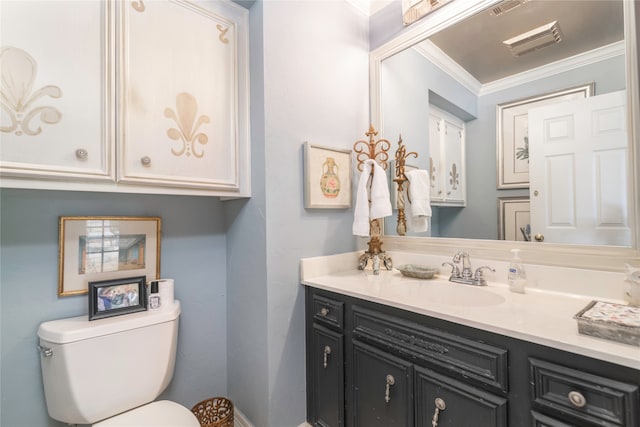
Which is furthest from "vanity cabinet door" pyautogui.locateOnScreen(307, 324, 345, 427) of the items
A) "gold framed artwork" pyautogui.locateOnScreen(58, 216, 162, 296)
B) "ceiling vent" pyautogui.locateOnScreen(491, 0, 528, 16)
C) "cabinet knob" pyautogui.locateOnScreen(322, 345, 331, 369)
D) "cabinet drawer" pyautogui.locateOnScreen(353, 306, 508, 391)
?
"ceiling vent" pyautogui.locateOnScreen(491, 0, 528, 16)

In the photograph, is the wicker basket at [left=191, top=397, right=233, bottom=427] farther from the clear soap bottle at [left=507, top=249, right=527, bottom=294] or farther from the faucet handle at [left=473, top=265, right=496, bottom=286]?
the clear soap bottle at [left=507, top=249, right=527, bottom=294]

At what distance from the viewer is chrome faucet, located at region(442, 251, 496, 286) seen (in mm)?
1272

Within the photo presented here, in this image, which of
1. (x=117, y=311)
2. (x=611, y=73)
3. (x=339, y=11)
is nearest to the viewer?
(x=611, y=73)

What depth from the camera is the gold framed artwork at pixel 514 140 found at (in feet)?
4.02

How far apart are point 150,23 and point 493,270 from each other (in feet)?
5.90

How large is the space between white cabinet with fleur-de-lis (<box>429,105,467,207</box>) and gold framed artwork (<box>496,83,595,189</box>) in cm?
17

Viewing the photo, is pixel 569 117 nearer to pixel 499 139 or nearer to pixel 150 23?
pixel 499 139

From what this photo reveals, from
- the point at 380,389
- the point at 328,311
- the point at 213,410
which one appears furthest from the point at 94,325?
the point at 380,389

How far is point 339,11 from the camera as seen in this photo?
1613 mm

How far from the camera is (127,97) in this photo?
3.50 feet

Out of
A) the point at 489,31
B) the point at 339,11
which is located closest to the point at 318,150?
the point at 339,11

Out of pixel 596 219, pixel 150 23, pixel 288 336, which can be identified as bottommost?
pixel 288 336

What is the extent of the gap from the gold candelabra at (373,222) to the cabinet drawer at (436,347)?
426 millimetres

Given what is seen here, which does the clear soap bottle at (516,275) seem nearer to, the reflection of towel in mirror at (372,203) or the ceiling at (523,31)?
the reflection of towel in mirror at (372,203)
